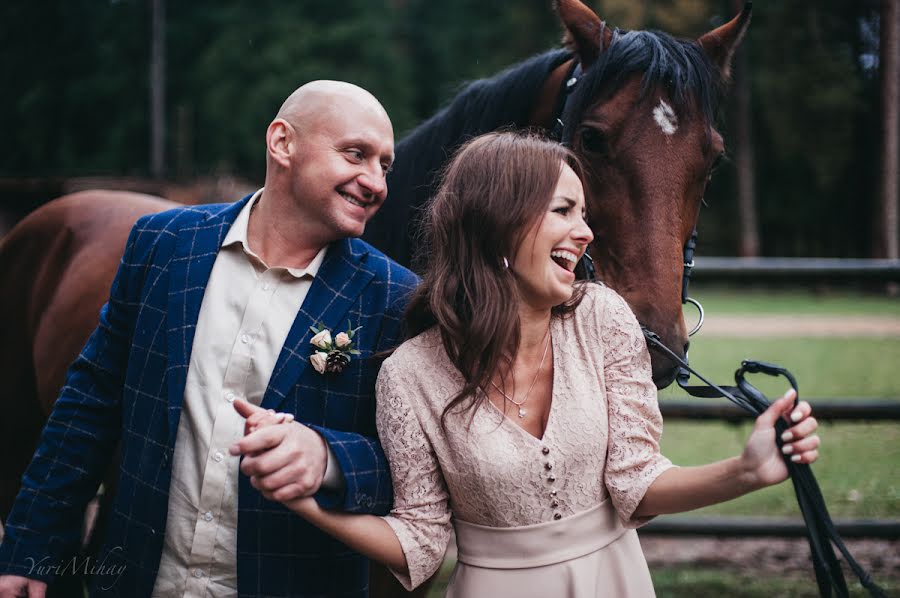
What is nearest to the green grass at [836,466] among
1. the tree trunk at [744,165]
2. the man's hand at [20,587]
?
the man's hand at [20,587]

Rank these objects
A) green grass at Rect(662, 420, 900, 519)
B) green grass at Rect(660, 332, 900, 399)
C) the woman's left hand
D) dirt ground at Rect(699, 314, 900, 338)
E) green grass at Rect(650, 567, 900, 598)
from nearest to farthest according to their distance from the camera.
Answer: the woman's left hand → green grass at Rect(650, 567, 900, 598) → green grass at Rect(662, 420, 900, 519) → green grass at Rect(660, 332, 900, 399) → dirt ground at Rect(699, 314, 900, 338)

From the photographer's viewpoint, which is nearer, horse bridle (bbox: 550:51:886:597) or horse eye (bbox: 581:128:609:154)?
horse bridle (bbox: 550:51:886:597)

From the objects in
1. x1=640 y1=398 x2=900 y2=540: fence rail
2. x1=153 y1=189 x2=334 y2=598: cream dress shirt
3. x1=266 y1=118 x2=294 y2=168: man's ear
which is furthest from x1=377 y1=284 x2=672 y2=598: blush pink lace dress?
x1=640 y1=398 x2=900 y2=540: fence rail

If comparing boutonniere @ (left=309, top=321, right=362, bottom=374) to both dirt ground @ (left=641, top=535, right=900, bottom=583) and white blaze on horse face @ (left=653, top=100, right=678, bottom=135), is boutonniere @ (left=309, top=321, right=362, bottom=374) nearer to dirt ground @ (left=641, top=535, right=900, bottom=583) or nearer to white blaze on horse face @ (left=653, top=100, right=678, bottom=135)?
white blaze on horse face @ (left=653, top=100, right=678, bottom=135)

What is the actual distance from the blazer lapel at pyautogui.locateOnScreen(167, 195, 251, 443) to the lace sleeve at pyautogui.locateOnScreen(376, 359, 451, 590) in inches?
20.5

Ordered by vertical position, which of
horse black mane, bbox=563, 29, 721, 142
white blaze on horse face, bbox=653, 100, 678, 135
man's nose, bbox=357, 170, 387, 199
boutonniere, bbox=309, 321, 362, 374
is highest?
horse black mane, bbox=563, 29, 721, 142

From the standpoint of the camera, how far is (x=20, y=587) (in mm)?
1958

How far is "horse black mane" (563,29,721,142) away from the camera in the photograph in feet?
7.64

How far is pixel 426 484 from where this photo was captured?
1732 millimetres

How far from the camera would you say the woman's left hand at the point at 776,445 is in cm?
142

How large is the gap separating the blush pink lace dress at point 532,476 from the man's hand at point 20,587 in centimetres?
99

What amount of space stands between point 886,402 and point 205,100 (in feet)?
91.9

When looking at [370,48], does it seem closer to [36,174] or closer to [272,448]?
[36,174]
